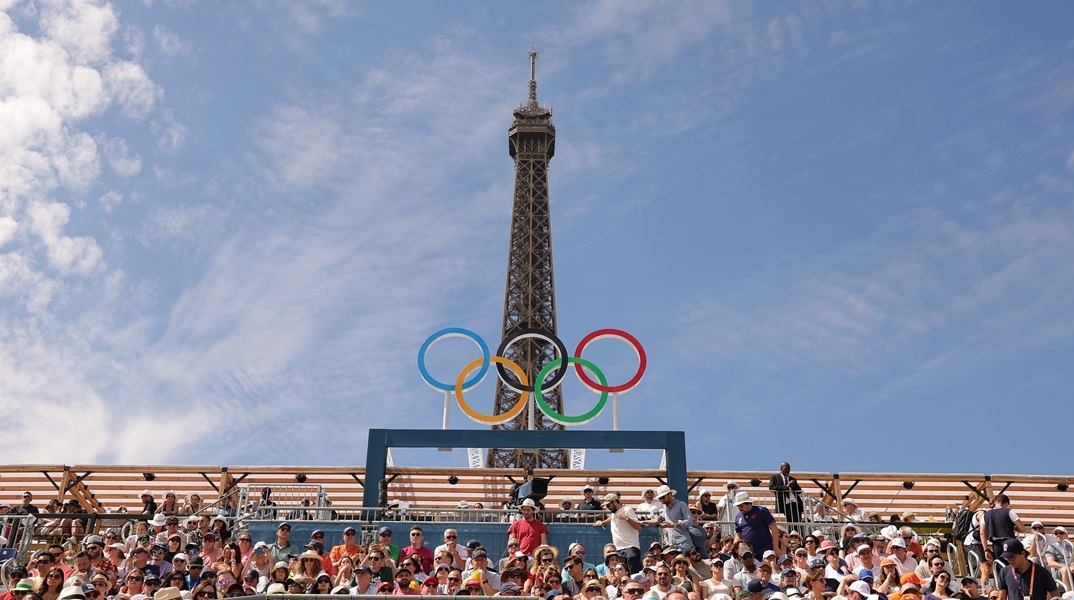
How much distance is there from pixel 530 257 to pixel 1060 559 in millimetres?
61727

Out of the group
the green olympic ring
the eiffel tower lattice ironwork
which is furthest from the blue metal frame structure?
the eiffel tower lattice ironwork

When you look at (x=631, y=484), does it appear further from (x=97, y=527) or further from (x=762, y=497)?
(x=97, y=527)

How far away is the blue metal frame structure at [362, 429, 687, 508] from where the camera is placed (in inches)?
745

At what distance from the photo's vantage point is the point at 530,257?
2945 inches

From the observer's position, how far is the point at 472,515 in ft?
56.5

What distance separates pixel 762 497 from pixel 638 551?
6077 millimetres

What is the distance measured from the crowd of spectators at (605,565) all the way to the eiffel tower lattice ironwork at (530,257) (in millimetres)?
50923

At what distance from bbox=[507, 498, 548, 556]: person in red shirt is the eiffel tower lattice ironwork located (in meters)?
50.6

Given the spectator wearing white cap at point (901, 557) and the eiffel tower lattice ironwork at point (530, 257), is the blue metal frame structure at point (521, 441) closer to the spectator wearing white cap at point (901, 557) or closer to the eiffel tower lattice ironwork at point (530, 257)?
the spectator wearing white cap at point (901, 557)

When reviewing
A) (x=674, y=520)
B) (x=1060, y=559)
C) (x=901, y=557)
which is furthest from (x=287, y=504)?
(x=1060, y=559)

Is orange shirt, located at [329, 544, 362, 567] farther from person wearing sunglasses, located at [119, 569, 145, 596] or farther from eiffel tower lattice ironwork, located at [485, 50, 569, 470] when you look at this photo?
eiffel tower lattice ironwork, located at [485, 50, 569, 470]

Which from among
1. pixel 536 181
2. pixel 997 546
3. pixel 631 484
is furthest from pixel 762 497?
pixel 536 181

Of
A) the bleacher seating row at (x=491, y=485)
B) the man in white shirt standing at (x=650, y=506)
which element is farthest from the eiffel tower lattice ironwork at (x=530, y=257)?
the man in white shirt standing at (x=650, y=506)

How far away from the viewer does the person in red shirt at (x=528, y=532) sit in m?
14.4
